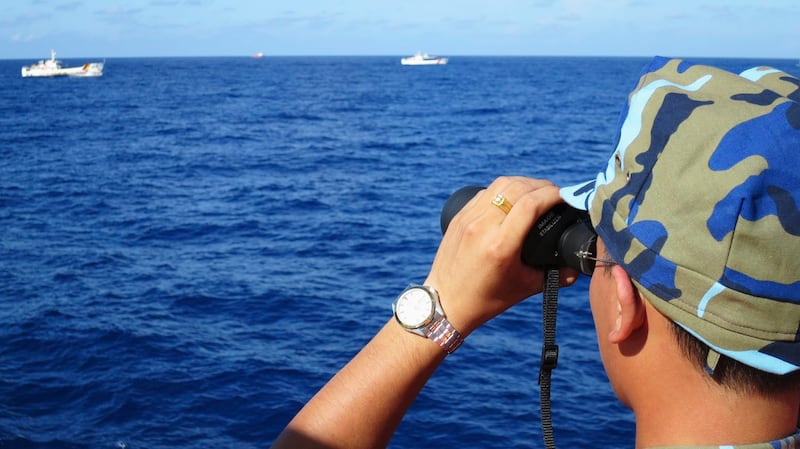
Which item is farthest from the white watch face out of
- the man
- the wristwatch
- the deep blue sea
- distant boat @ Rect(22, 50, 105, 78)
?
distant boat @ Rect(22, 50, 105, 78)

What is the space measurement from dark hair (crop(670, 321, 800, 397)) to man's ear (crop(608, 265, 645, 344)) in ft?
0.18

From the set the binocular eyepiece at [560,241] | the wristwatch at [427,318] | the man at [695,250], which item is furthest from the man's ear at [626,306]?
the wristwatch at [427,318]

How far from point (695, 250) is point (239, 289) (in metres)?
14.4

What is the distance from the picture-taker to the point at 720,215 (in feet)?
3.87

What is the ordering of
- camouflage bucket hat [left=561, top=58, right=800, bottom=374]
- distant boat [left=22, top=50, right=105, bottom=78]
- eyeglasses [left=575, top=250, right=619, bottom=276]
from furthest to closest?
1. distant boat [left=22, top=50, right=105, bottom=78]
2. eyeglasses [left=575, top=250, right=619, bottom=276]
3. camouflage bucket hat [left=561, top=58, right=800, bottom=374]

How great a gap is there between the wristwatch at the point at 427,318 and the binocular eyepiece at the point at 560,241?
198 millimetres

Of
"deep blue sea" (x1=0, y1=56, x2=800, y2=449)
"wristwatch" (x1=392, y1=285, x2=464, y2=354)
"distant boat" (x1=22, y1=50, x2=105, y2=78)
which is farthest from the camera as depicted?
"distant boat" (x1=22, y1=50, x2=105, y2=78)

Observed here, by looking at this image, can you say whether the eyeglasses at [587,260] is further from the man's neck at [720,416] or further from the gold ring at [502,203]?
the man's neck at [720,416]

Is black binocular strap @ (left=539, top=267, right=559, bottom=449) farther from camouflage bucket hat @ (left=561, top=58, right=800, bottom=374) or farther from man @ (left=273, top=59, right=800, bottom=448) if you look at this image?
camouflage bucket hat @ (left=561, top=58, right=800, bottom=374)

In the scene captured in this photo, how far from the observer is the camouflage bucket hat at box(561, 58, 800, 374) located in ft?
3.86

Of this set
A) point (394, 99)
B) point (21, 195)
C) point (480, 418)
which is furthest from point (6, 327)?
point (394, 99)

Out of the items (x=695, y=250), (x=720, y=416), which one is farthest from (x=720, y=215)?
(x=720, y=416)

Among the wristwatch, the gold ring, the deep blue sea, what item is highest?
the gold ring

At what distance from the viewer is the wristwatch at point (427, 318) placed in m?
1.66
